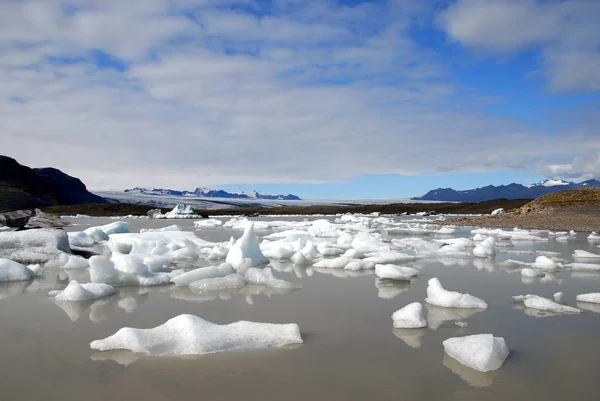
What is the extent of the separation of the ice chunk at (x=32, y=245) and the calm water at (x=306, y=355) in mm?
2530

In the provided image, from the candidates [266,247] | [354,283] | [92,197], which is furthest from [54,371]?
[92,197]

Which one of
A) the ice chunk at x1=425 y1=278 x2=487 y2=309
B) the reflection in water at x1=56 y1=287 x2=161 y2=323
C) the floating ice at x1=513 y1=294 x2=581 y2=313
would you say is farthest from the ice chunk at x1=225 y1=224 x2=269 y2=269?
Result: the floating ice at x1=513 y1=294 x2=581 y2=313

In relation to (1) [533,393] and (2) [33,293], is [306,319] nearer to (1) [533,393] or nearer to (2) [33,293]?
(1) [533,393]

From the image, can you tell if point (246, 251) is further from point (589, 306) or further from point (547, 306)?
point (589, 306)

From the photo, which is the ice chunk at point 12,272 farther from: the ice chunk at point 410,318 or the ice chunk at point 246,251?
the ice chunk at point 410,318

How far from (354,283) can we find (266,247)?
12.3 ft

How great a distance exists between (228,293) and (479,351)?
9.41 feet

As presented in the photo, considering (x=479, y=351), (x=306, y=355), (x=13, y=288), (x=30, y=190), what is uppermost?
(x=30, y=190)

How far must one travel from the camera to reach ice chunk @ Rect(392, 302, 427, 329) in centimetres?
342

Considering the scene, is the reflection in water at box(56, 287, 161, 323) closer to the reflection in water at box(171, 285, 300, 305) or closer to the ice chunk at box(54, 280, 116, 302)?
the ice chunk at box(54, 280, 116, 302)

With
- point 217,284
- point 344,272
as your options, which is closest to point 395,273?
point 344,272

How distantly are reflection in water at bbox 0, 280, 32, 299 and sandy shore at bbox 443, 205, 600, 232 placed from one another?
16741mm

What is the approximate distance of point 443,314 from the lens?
151 inches

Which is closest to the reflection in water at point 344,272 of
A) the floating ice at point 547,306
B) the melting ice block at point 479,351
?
the floating ice at point 547,306
